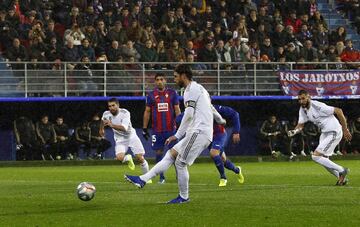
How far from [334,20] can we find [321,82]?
6071 mm

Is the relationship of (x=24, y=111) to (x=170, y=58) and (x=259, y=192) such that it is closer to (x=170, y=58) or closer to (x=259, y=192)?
(x=170, y=58)

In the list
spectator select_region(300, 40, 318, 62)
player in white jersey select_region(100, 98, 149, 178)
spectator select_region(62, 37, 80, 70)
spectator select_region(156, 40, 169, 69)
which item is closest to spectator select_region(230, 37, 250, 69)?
spectator select_region(300, 40, 318, 62)

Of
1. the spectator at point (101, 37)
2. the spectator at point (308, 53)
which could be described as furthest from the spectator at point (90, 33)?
the spectator at point (308, 53)

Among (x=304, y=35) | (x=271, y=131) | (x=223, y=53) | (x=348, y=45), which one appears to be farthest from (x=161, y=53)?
(x=348, y=45)

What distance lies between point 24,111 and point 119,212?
2327 cm

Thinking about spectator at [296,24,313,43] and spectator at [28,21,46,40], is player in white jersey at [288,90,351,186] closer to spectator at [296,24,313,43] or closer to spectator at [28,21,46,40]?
spectator at [28,21,46,40]

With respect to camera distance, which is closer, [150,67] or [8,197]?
[8,197]

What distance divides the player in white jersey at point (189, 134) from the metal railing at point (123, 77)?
19.0 metres

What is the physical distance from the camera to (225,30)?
38.8 m

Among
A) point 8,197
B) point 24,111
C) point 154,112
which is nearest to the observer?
point 8,197

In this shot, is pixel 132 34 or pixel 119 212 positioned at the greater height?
pixel 132 34

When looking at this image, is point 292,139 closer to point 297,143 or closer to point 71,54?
point 297,143

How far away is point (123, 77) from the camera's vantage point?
37156 mm

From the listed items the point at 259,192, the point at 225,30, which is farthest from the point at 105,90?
the point at 259,192
